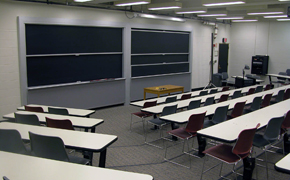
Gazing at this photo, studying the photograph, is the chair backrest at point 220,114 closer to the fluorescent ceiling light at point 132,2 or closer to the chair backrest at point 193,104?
the chair backrest at point 193,104

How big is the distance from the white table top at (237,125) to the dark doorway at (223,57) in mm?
8895

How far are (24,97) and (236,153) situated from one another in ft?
17.7

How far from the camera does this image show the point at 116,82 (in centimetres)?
902

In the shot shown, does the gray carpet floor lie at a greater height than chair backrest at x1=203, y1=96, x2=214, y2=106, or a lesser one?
lesser

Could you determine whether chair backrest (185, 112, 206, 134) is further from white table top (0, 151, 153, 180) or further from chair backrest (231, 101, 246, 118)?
white table top (0, 151, 153, 180)

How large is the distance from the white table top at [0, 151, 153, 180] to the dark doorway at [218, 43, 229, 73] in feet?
41.2

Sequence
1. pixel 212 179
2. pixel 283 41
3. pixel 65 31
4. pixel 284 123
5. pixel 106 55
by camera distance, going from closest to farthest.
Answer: pixel 212 179 → pixel 284 123 → pixel 65 31 → pixel 106 55 → pixel 283 41

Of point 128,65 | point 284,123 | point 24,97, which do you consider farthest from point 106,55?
point 284,123

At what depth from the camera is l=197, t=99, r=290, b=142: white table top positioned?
12.1ft

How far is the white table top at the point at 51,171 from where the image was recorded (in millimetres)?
2381

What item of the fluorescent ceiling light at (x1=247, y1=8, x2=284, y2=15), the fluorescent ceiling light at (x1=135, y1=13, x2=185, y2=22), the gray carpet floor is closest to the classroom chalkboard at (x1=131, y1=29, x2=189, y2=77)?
the fluorescent ceiling light at (x1=135, y1=13, x2=185, y2=22)

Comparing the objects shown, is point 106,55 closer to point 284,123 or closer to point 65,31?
point 65,31

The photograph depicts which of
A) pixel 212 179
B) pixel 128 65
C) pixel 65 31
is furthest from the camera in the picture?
pixel 128 65

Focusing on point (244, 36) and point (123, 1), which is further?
point (244, 36)
